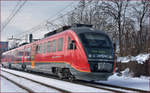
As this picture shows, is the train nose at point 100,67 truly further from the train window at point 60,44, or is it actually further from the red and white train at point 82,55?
the train window at point 60,44

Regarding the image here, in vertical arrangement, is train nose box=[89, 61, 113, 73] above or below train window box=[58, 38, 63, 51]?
below

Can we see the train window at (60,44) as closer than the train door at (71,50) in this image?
No

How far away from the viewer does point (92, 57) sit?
1189 cm

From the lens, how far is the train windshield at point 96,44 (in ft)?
39.5

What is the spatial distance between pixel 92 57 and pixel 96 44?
33.4 inches

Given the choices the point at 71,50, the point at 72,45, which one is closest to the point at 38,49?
the point at 71,50

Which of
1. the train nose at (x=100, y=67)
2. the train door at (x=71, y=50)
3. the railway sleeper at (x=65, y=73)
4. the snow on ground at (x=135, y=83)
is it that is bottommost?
the snow on ground at (x=135, y=83)

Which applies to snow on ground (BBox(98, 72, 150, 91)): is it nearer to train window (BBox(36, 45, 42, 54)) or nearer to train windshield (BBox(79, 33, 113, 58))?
train windshield (BBox(79, 33, 113, 58))

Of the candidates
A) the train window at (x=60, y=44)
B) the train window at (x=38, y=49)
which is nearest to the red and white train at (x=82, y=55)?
the train window at (x=60, y=44)

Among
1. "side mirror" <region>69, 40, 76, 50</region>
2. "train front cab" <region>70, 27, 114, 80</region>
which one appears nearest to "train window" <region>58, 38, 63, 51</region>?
"side mirror" <region>69, 40, 76, 50</region>

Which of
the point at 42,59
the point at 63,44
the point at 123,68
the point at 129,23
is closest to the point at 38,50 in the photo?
the point at 42,59

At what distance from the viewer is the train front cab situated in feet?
38.7

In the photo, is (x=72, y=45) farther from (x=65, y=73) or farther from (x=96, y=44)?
(x=65, y=73)

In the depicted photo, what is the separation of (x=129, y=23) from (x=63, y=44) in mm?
12071
